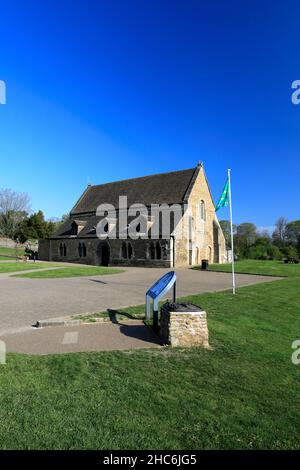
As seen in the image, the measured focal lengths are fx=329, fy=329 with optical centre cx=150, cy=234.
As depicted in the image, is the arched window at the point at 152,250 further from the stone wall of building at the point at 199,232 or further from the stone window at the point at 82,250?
the stone window at the point at 82,250

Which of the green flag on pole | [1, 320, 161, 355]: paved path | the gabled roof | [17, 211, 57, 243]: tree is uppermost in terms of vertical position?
the gabled roof

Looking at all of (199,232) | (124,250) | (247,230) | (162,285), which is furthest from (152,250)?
(247,230)

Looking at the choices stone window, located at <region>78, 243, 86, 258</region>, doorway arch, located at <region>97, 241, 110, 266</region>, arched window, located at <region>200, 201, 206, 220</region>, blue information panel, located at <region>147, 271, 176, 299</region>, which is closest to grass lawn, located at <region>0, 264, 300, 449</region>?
blue information panel, located at <region>147, 271, 176, 299</region>

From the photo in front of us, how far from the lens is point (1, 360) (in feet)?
18.3

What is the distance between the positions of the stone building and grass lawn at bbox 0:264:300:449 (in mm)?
27731

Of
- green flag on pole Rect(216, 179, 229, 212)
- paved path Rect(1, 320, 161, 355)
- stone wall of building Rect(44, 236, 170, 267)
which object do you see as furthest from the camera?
stone wall of building Rect(44, 236, 170, 267)

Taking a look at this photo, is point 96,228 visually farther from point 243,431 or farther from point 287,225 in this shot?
point 287,225

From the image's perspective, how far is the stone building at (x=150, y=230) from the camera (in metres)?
35.2

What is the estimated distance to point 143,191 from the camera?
135 ft

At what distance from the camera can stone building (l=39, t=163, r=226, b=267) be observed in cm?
3516

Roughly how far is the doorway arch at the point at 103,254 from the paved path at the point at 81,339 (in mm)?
31199

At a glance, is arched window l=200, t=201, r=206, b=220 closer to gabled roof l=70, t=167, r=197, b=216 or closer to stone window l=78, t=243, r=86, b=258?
gabled roof l=70, t=167, r=197, b=216
